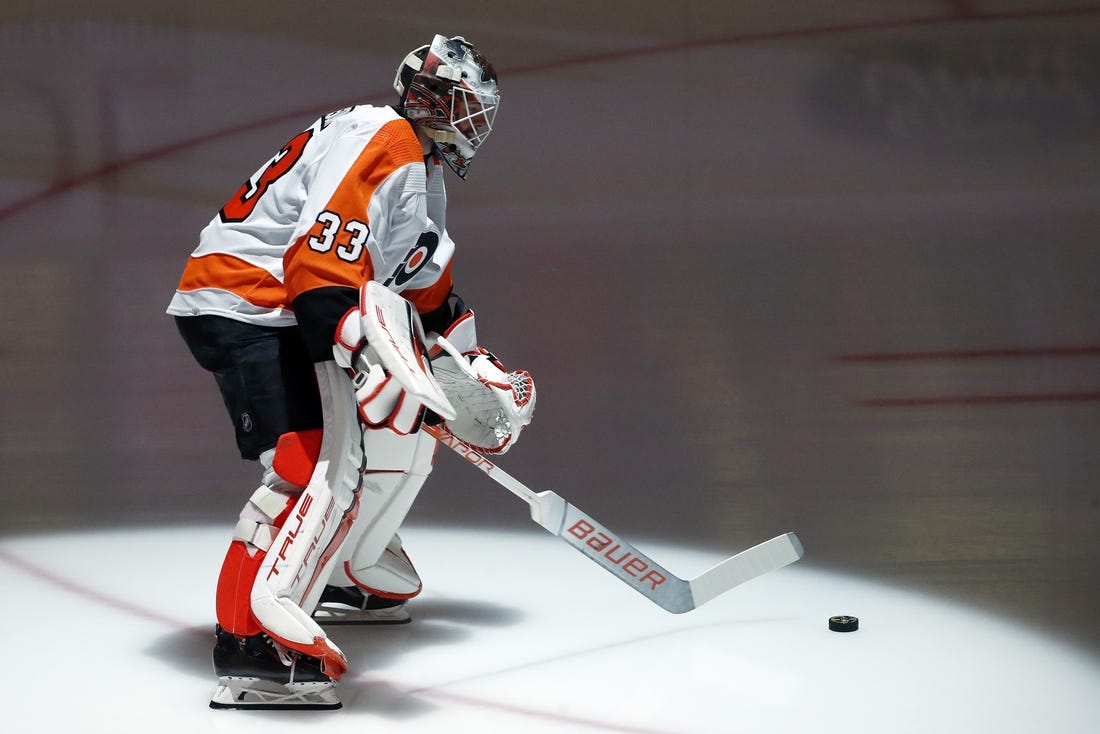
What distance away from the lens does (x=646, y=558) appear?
2.60 m

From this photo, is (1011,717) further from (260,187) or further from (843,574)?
(260,187)

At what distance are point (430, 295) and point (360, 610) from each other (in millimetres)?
683

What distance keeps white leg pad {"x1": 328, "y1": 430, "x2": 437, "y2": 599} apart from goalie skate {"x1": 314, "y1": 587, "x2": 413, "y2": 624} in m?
0.03

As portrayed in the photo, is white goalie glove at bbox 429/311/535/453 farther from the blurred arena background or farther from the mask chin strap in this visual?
the blurred arena background

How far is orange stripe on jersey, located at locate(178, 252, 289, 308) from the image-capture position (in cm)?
232

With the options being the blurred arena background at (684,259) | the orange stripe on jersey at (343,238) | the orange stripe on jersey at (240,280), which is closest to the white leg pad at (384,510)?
the orange stripe on jersey at (240,280)

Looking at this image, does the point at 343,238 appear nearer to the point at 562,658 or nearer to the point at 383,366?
the point at 383,366

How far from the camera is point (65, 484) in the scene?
386cm

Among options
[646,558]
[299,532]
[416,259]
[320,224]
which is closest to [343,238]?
[320,224]

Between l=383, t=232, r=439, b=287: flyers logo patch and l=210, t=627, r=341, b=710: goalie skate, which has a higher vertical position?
l=383, t=232, r=439, b=287: flyers logo patch

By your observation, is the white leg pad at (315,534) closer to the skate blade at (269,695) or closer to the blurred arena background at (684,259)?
the skate blade at (269,695)

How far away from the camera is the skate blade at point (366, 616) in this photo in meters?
2.76

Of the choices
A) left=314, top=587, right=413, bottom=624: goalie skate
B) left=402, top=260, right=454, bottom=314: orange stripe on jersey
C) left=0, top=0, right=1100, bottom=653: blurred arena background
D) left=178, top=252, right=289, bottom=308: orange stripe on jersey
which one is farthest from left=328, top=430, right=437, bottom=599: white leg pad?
left=0, top=0, right=1100, bottom=653: blurred arena background

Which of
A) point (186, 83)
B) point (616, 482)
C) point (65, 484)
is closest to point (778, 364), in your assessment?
point (616, 482)
